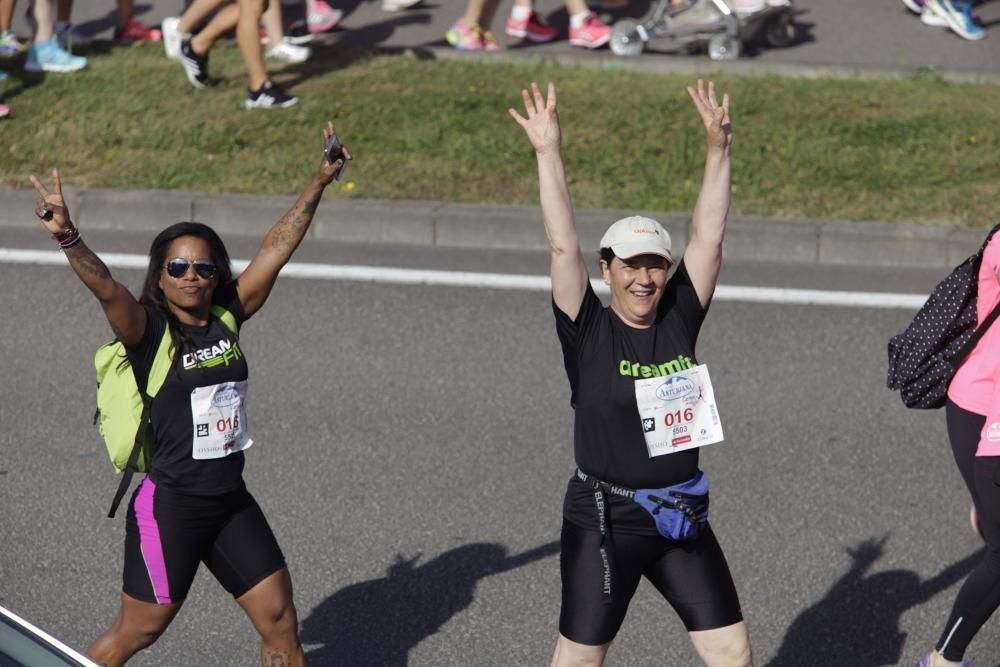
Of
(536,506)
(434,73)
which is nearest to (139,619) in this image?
(536,506)

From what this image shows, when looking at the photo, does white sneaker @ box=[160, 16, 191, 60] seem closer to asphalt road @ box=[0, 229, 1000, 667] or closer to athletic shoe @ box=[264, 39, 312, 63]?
athletic shoe @ box=[264, 39, 312, 63]

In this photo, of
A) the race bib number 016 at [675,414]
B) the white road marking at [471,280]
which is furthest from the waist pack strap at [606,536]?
the white road marking at [471,280]

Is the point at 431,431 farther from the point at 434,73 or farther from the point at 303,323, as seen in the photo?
the point at 434,73

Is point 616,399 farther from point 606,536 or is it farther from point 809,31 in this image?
point 809,31

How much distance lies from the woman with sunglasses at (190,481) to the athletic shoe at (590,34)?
8368 mm

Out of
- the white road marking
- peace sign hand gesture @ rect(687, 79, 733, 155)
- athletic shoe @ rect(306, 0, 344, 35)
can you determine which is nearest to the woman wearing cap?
peace sign hand gesture @ rect(687, 79, 733, 155)

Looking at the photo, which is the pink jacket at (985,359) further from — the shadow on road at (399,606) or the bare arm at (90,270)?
the bare arm at (90,270)

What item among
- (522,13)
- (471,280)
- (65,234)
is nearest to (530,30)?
(522,13)

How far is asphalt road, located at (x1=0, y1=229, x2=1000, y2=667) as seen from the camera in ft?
18.7

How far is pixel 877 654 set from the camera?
555 centimetres

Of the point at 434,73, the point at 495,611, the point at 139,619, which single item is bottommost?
the point at 434,73

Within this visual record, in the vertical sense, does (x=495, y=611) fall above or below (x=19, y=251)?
above

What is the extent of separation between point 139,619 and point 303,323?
3688mm

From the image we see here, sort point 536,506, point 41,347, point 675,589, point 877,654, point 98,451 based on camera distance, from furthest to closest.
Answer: point 41,347 → point 98,451 → point 536,506 → point 877,654 → point 675,589
